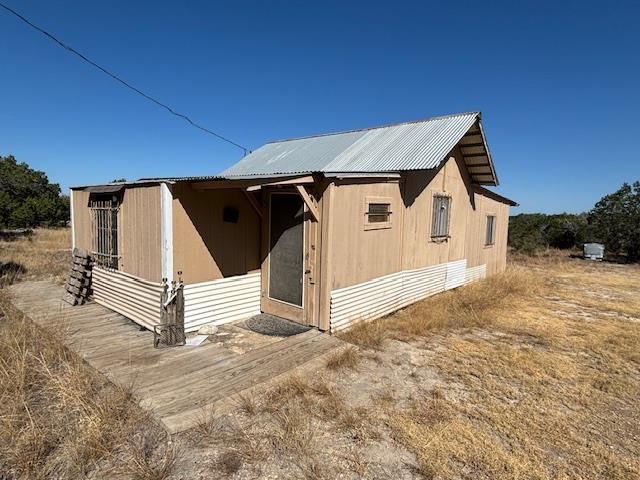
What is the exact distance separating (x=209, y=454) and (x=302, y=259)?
10.8 feet

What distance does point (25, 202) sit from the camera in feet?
71.8

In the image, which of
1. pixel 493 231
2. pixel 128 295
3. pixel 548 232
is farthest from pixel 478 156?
pixel 548 232

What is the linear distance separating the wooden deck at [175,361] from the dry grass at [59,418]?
21 cm

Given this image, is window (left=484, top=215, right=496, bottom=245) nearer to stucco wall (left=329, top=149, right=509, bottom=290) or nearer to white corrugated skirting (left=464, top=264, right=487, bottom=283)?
stucco wall (left=329, top=149, right=509, bottom=290)

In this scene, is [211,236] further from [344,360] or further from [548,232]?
[548,232]

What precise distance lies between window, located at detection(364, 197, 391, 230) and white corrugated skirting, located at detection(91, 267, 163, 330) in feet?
11.3

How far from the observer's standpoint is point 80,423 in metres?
2.96

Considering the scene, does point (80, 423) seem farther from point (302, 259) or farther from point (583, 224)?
point (583, 224)

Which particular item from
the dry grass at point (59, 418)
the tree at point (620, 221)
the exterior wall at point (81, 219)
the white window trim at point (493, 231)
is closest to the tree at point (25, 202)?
the exterior wall at point (81, 219)

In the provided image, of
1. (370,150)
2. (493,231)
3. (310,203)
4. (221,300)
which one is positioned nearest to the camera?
(310,203)

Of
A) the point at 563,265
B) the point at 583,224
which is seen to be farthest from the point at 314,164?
the point at 583,224

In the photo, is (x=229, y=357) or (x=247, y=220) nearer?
(x=229, y=357)

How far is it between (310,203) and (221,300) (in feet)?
7.10

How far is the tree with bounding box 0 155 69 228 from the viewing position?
2020 centimetres
